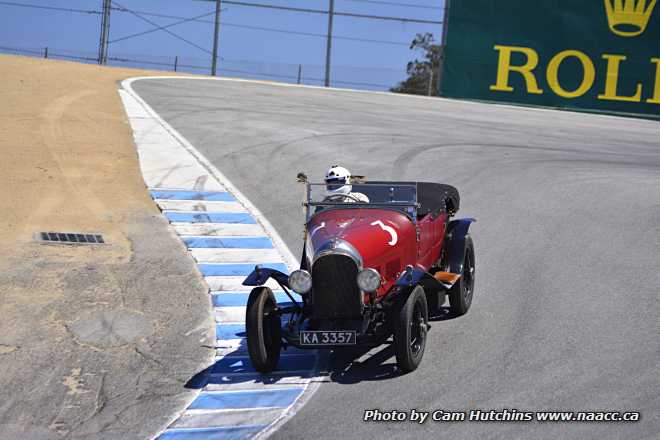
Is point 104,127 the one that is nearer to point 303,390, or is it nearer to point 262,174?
point 262,174

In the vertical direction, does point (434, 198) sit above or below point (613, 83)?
below

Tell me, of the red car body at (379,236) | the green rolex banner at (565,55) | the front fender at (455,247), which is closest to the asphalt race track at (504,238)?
the front fender at (455,247)

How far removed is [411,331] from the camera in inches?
328

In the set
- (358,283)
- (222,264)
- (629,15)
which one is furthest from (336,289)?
(629,15)

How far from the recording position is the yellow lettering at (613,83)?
30203mm

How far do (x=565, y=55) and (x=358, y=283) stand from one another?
965 inches

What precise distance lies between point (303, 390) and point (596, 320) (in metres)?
3.26

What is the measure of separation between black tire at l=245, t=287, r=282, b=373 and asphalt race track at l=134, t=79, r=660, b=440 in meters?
0.64

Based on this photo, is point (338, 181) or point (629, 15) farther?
point (629, 15)

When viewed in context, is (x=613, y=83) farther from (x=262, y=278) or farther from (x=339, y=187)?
(x=262, y=278)

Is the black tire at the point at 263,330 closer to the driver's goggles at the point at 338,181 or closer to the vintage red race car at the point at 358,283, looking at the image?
the vintage red race car at the point at 358,283

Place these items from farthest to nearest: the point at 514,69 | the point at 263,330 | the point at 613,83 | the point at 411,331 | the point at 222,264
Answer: the point at 514,69
the point at 613,83
the point at 222,264
the point at 263,330
the point at 411,331

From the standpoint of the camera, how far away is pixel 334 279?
322 inches

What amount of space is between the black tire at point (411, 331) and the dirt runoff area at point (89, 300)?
2.02 m
